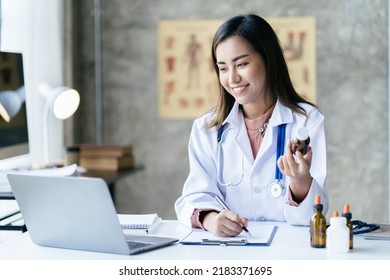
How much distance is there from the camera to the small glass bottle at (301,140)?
2.06m

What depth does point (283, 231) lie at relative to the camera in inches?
88.7

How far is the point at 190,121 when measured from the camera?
5.03 meters

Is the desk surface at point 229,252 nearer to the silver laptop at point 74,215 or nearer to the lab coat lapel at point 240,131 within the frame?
the silver laptop at point 74,215

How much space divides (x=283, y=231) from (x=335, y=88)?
2.81 m

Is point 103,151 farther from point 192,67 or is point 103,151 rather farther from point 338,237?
point 338,237

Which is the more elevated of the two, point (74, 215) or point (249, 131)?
point (249, 131)

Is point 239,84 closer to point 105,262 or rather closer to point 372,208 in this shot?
point 105,262

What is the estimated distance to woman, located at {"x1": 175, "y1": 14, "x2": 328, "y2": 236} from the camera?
2.51 m

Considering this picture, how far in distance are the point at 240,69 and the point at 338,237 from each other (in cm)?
85

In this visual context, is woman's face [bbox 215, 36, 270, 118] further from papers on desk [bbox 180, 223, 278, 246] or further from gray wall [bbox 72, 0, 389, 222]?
gray wall [bbox 72, 0, 389, 222]

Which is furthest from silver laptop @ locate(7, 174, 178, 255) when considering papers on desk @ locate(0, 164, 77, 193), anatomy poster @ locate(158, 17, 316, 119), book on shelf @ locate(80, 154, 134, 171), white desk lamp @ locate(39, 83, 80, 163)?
anatomy poster @ locate(158, 17, 316, 119)

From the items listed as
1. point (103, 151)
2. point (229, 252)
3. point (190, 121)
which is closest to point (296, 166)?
point (229, 252)

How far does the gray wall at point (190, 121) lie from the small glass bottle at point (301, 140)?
2879 millimetres

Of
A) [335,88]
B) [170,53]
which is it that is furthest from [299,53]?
[170,53]
